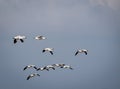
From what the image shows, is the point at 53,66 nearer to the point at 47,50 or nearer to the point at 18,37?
the point at 47,50

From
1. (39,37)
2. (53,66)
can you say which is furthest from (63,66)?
(39,37)

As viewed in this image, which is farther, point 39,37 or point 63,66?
point 63,66

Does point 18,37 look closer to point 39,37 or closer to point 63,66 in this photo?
point 39,37

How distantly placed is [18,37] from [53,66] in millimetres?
16791

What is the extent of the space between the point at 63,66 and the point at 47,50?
26.5 feet

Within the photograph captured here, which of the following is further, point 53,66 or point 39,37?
point 53,66

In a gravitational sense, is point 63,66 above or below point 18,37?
below

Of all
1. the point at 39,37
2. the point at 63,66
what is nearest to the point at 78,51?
the point at 63,66

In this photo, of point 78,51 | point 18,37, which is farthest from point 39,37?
point 78,51

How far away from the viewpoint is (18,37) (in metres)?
104

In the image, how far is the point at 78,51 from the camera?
116500mm

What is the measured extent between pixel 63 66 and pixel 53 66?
285cm

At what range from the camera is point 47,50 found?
113938mm

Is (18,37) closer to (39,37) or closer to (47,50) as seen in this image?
(39,37)
